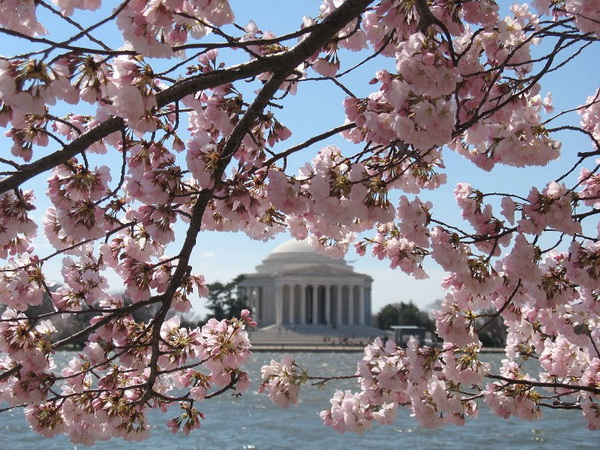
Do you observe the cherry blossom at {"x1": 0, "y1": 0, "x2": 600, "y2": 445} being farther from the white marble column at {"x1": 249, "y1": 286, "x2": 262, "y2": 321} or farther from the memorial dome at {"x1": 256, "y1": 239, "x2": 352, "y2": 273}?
the white marble column at {"x1": 249, "y1": 286, "x2": 262, "y2": 321}

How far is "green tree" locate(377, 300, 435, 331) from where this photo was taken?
260 feet

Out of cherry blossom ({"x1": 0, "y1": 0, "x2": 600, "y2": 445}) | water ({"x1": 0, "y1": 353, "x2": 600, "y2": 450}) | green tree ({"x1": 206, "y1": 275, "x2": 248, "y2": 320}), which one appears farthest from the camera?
green tree ({"x1": 206, "y1": 275, "x2": 248, "y2": 320})

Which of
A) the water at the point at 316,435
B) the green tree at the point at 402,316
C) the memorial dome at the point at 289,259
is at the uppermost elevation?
the memorial dome at the point at 289,259

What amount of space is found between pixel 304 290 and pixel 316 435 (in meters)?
64.8

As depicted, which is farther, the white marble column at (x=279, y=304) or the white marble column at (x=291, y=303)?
the white marble column at (x=279, y=304)

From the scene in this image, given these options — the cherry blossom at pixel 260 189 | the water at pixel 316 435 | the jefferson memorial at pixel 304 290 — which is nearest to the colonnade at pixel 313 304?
the jefferson memorial at pixel 304 290

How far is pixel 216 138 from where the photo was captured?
367 cm

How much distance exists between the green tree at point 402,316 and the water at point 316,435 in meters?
60.7

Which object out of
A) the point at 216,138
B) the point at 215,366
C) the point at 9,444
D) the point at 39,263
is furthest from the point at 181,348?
the point at 9,444

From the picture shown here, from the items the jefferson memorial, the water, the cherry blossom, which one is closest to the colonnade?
the jefferson memorial

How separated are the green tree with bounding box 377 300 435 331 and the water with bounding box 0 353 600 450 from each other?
60680mm

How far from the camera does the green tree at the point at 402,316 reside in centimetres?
7925

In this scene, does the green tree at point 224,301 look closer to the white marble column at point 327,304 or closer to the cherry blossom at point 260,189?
the white marble column at point 327,304

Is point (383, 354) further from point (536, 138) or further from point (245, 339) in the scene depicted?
point (536, 138)
